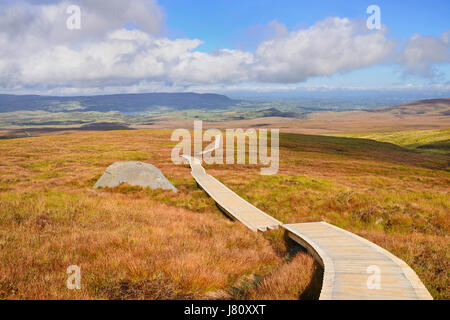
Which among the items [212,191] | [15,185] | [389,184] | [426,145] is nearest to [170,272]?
[212,191]

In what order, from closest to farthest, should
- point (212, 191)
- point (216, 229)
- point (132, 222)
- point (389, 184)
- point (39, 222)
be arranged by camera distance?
point (39, 222) < point (132, 222) < point (216, 229) < point (212, 191) < point (389, 184)

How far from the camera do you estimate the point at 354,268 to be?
729cm

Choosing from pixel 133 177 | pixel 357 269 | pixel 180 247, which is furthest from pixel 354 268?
pixel 133 177

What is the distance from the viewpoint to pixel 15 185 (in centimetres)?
2248

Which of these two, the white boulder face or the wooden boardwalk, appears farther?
the white boulder face

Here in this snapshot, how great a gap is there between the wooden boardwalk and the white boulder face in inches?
422

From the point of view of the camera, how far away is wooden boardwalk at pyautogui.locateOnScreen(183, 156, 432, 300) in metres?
5.85

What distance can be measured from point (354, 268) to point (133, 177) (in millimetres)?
17896

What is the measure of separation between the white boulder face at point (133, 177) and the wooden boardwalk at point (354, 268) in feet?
35.2

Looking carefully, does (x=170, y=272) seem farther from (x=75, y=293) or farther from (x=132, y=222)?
(x=132, y=222)

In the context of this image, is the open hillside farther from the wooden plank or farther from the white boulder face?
the white boulder face

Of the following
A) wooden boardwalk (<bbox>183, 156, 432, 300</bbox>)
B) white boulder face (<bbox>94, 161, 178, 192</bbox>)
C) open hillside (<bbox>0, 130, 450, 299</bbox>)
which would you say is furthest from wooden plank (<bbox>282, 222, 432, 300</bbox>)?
white boulder face (<bbox>94, 161, 178, 192</bbox>)

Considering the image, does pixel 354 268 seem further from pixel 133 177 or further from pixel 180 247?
pixel 133 177

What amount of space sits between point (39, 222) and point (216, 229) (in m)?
6.91
